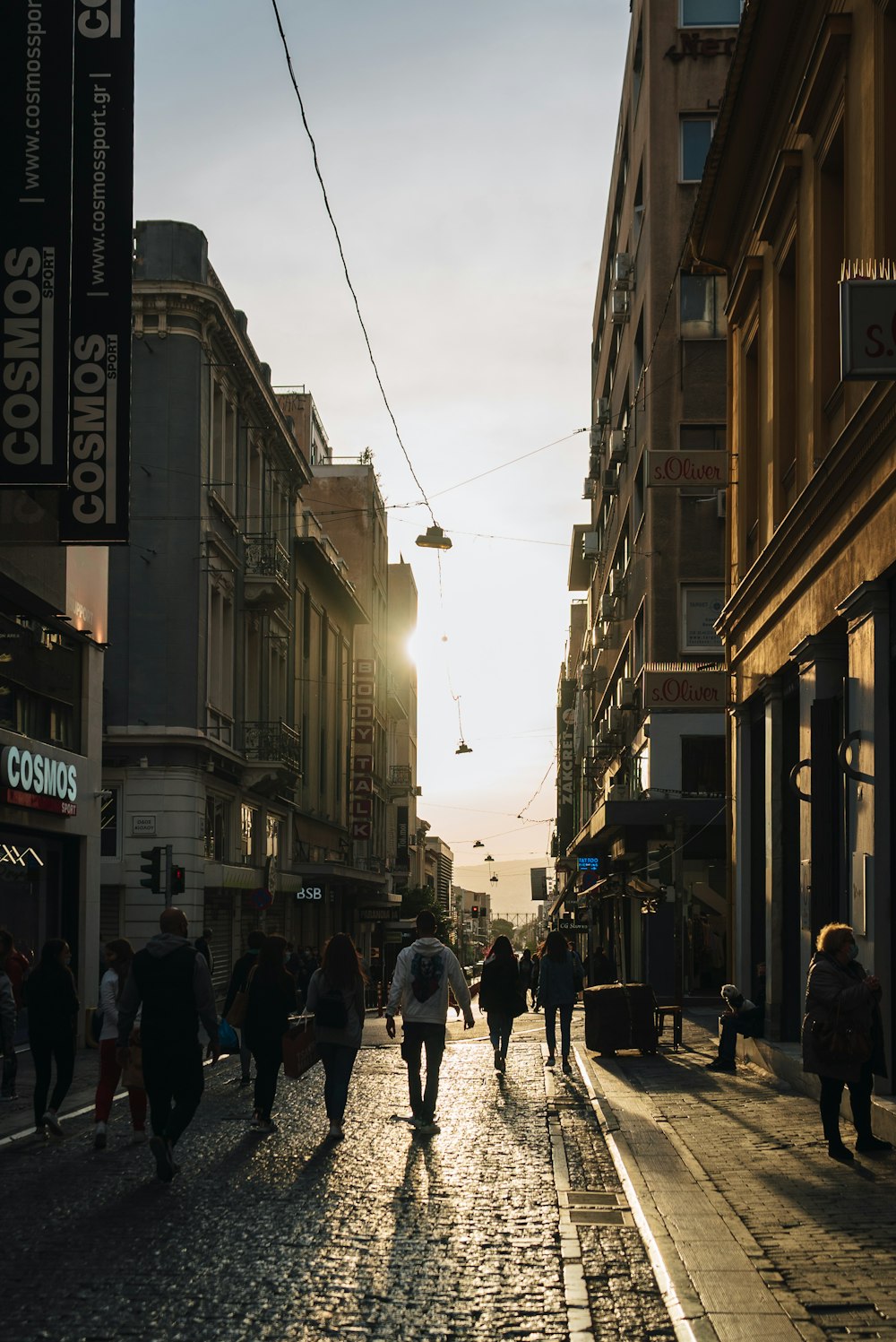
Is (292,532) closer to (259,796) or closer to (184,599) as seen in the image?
(259,796)

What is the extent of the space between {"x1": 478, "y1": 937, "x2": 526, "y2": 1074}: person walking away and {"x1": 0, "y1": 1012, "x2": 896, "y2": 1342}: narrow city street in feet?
16.0

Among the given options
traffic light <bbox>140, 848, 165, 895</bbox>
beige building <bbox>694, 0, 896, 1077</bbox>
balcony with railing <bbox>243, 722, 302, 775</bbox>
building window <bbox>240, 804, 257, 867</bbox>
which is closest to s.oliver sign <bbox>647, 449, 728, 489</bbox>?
beige building <bbox>694, 0, 896, 1077</bbox>

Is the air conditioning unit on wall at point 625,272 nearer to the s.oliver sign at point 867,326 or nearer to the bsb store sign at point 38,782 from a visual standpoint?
Answer: the bsb store sign at point 38,782

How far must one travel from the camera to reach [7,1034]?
1582 cm

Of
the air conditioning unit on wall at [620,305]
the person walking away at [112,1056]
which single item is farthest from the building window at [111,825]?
the person walking away at [112,1056]

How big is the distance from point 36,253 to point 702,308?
22936 millimetres

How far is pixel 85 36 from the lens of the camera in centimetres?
2069

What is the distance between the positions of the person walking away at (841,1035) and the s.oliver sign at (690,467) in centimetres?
1403

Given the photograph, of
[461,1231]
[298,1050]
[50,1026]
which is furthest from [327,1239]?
[50,1026]

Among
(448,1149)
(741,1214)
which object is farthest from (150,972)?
(741,1214)

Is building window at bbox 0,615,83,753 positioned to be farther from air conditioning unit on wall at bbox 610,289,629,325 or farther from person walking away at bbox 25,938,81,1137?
air conditioning unit on wall at bbox 610,289,629,325

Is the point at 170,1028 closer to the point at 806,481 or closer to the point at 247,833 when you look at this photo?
the point at 806,481

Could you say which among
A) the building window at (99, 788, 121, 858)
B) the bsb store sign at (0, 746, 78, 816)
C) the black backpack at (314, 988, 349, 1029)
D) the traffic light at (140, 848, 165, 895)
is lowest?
the black backpack at (314, 988, 349, 1029)

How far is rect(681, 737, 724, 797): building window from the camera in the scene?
37.7 meters
